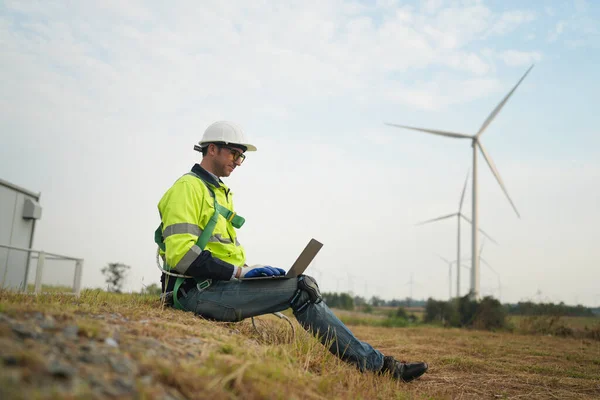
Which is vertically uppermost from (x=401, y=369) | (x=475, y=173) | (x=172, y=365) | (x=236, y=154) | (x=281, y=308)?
(x=475, y=173)

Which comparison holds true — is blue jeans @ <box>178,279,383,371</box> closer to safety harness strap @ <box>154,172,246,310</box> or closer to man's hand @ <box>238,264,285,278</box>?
man's hand @ <box>238,264,285,278</box>

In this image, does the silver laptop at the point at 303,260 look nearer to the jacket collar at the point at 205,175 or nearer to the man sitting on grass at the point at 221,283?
the man sitting on grass at the point at 221,283

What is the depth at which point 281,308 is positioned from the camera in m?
4.70

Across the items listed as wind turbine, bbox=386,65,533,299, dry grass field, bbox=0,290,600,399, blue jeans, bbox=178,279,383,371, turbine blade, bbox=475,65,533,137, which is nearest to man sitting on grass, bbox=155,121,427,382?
blue jeans, bbox=178,279,383,371

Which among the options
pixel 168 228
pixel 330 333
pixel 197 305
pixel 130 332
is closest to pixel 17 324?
pixel 130 332

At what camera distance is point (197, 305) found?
15.5 ft

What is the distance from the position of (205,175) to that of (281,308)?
154 cm

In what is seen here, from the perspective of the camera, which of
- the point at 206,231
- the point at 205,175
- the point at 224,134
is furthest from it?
the point at 224,134

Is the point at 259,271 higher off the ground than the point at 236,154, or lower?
lower

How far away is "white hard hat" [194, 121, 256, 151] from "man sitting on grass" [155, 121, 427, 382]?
0.57m

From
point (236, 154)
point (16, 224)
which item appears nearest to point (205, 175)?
point (236, 154)

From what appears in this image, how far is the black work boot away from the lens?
15.4ft

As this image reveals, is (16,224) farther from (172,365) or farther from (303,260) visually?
(172,365)

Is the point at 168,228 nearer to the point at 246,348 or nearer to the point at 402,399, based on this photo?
the point at 246,348
